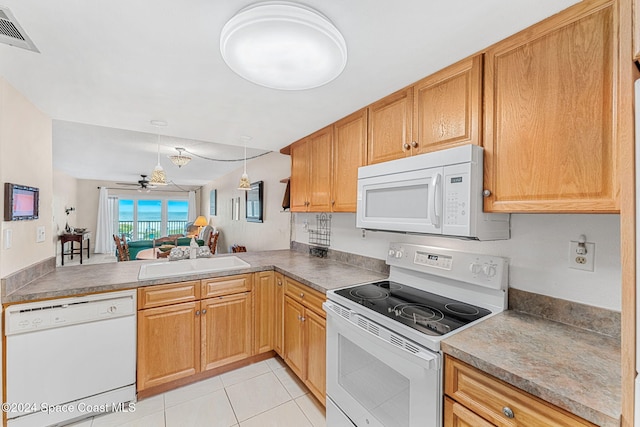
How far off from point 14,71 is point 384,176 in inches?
81.0

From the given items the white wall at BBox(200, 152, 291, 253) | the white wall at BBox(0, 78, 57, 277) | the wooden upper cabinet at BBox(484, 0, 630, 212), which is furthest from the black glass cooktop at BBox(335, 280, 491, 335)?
the white wall at BBox(0, 78, 57, 277)

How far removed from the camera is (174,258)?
2541 mm

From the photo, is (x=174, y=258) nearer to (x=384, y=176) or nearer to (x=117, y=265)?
(x=117, y=265)

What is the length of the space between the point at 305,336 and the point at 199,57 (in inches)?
72.2

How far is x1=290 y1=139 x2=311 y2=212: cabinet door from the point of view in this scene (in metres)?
2.57

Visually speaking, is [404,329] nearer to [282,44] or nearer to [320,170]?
[282,44]

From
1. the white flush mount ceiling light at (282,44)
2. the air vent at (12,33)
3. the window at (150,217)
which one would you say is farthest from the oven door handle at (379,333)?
the window at (150,217)

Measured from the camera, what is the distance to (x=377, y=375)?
1.31 meters

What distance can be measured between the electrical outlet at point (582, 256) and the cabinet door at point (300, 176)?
6.14ft

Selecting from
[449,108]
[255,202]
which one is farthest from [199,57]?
[255,202]

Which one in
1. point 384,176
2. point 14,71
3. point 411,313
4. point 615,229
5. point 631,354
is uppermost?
point 14,71

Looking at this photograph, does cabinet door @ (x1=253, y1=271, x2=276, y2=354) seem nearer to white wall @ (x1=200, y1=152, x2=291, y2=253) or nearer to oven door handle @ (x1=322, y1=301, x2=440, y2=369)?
oven door handle @ (x1=322, y1=301, x2=440, y2=369)

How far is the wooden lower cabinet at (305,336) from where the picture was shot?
5.83ft

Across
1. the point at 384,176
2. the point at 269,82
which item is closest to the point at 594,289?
the point at 384,176
